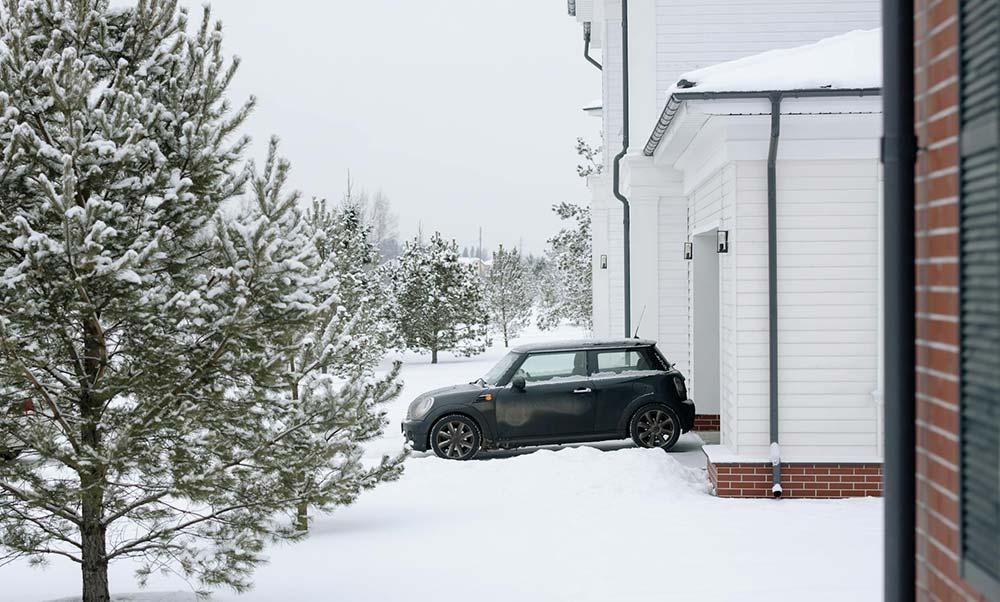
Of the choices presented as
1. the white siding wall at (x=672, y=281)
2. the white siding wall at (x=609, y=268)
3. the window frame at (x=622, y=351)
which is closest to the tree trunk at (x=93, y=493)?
the window frame at (x=622, y=351)

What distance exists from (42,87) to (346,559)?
4.23 meters

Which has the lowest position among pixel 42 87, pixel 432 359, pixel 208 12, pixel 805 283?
pixel 432 359

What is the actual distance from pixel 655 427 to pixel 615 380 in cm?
79

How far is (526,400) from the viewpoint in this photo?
12844mm

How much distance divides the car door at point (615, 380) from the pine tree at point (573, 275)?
25124 mm

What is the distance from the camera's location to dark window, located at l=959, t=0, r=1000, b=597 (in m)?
2.55

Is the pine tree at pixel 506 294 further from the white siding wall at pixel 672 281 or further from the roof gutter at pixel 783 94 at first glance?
the roof gutter at pixel 783 94

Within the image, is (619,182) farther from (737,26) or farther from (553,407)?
(553,407)

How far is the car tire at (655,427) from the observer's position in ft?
42.4

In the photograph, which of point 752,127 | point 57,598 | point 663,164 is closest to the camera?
point 57,598

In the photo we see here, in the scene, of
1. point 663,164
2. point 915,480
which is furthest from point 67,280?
point 663,164

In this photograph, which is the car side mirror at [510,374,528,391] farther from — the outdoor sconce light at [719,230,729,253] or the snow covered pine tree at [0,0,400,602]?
the snow covered pine tree at [0,0,400,602]

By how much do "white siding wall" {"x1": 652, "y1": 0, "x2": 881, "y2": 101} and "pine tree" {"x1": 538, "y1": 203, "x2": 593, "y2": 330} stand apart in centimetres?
2354

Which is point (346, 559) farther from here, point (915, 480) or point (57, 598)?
point (915, 480)
